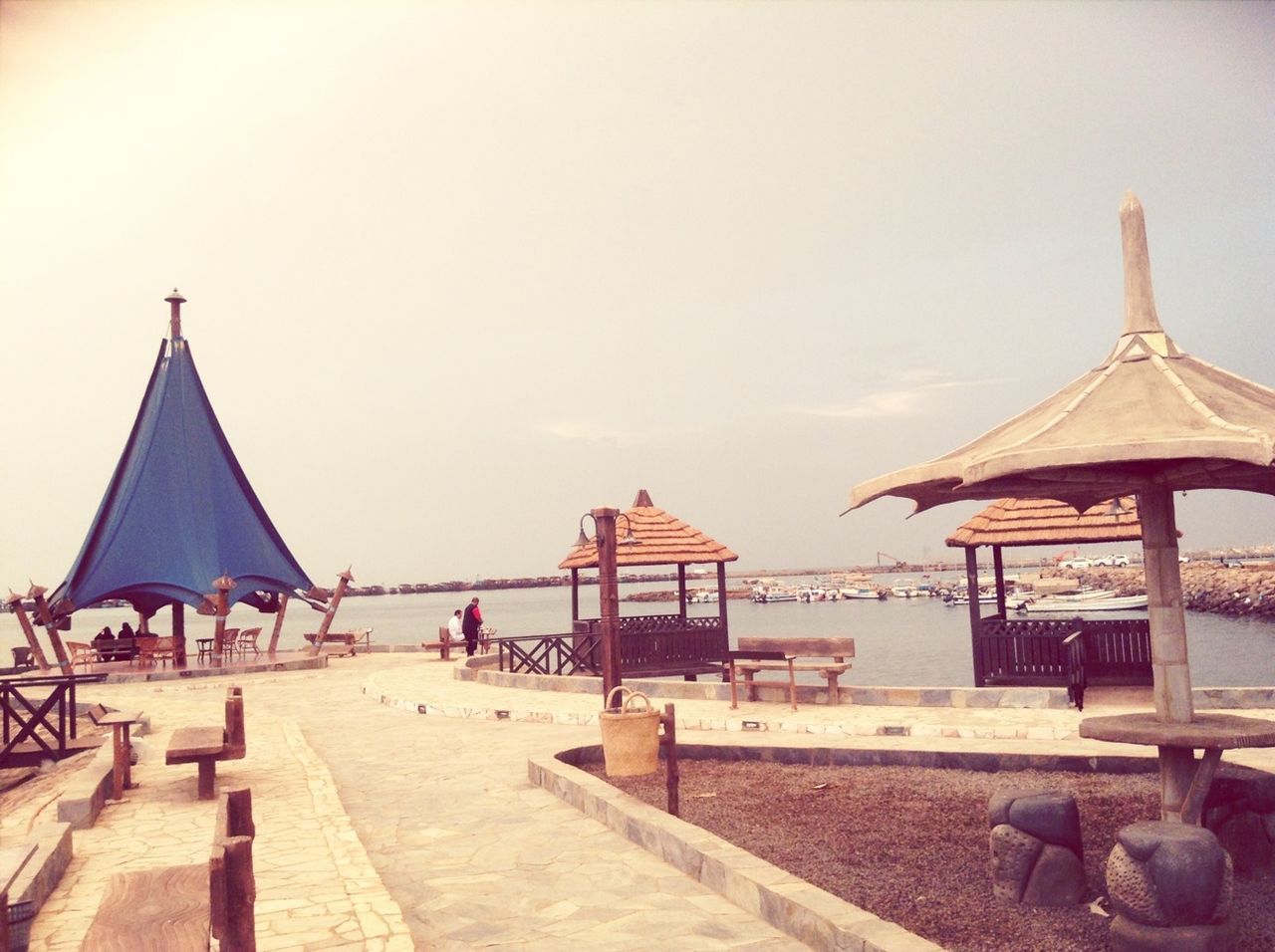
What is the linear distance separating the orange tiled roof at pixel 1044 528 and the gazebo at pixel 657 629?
13.9 feet

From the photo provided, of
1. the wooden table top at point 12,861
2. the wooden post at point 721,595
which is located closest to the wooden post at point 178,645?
the wooden post at point 721,595

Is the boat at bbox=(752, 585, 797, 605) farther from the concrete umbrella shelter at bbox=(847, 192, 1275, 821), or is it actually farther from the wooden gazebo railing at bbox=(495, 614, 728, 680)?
the concrete umbrella shelter at bbox=(847, 192, 1275, 821)

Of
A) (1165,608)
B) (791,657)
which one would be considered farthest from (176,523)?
(1165,608)

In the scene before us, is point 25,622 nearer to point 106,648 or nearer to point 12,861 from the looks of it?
point 106,648

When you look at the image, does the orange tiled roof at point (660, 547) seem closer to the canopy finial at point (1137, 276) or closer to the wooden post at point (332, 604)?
the wooden post at point (332, 604)

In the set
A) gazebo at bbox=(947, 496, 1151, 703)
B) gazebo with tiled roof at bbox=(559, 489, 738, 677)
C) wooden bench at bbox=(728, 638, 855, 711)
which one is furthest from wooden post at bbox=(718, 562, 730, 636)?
gazebo at bbox=(947, 496, 1151, 703)

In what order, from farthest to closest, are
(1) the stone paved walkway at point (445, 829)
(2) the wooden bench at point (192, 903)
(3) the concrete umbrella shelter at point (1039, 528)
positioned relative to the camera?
(3) the concrete umbrella shelter at point (1039, 528), (1) the stone paved walkway at point (445, 829), (2) the wooden bench at point (192, 903)

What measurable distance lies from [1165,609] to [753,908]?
2.59m

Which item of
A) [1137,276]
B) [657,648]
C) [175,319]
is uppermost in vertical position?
[175,319]

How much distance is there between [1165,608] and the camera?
528 centimetres

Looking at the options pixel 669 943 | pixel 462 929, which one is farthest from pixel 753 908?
pixel 462 929

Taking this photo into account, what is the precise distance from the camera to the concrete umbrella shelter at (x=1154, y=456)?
465cm

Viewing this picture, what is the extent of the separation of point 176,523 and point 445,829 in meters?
20.1

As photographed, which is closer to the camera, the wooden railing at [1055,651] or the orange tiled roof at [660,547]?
the wooden railing at [1055,651]
